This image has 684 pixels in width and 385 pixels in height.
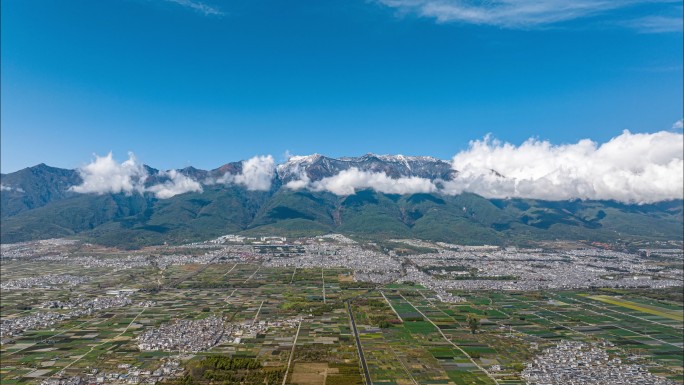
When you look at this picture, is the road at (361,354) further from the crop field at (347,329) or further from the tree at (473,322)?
the tree at (473,322)

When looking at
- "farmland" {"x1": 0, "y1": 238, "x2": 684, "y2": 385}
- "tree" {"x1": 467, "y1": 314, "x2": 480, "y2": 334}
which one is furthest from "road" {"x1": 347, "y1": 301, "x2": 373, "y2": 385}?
"tree" {"x1": 467, "y1": 314, "x2": 480, "y2": 334}

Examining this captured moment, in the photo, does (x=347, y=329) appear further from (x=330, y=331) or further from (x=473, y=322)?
(x=473, y=322)

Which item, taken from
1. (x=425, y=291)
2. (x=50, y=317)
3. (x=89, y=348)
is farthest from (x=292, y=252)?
(x=89, y=348)

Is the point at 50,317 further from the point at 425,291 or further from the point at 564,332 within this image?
the point at 564,332

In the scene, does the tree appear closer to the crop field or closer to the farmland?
the farmland

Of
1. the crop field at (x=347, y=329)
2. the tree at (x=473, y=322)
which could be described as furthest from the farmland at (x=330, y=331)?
the tree at (x=473, y=322)

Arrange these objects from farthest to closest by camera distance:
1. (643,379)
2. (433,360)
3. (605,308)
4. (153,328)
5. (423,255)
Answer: (423,255) → (605,308) → (153,328) → (433,360) → (643,379)

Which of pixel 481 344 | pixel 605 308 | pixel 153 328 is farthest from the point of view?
pixel 605 308
